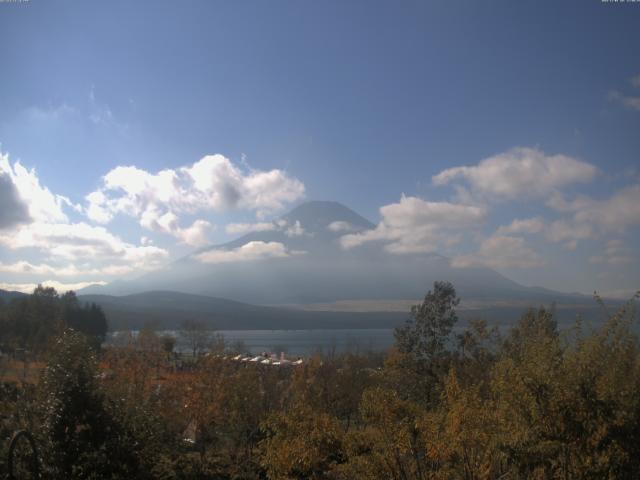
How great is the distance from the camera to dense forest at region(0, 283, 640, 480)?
635cm

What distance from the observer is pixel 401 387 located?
51.6 feet

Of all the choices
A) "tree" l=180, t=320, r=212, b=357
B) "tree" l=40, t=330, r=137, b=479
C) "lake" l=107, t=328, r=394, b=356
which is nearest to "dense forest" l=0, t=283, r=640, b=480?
"tree" l=40, t=330, r=137, b=479

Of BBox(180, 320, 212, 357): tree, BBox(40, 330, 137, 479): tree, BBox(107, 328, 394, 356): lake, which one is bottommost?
BBox(107, 328, 394, 356): lake

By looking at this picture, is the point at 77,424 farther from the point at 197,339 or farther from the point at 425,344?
the point at 197,339

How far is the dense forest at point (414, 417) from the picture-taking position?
6.35m

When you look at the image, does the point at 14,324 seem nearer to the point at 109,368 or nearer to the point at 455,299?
the point at 109,368

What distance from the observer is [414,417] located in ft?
24.0

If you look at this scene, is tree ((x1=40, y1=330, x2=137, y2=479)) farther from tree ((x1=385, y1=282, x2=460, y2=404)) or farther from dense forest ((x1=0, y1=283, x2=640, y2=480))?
tree ((x1=385, y1=282, x2=460, y2=404))

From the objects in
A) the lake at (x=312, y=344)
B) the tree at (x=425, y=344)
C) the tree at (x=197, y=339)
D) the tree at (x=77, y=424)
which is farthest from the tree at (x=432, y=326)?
the tree at (x=197, y=339)

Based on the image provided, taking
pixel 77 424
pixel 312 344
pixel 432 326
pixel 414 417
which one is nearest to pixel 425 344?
pixel 432 326

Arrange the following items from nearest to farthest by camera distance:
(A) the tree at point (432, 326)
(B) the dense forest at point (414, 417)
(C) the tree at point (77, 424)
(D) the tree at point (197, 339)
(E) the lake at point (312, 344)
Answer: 1. (B) the dense forest at point (414, 417)
2. (C) the tree at point (77, 424)
3. (A) the tree at point (432, 326)
4. (D) the tree at point (197, 339)
5. (E) the lake at point (312, 344)

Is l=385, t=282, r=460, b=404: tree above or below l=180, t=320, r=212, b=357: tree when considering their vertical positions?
above

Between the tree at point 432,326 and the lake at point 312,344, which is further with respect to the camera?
the lake at point 312,344

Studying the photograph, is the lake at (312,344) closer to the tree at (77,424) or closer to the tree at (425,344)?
the tree at (425,344)
